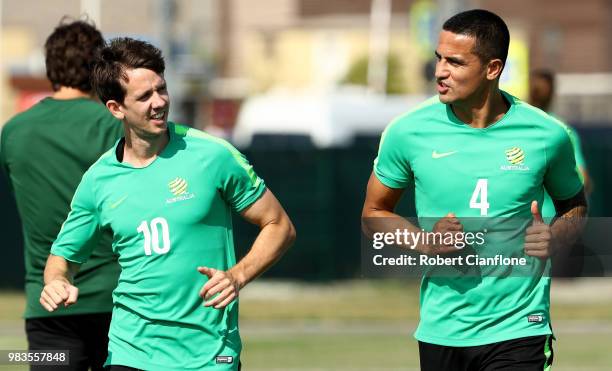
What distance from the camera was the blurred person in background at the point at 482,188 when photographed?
22.5 ft

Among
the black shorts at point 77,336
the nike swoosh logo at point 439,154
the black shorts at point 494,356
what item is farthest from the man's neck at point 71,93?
the black shorts at point 494,356

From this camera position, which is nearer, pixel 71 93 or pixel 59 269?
pixel 59 269

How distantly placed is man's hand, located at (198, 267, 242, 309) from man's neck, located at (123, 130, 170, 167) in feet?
2.08

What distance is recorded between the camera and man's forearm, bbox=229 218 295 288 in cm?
641

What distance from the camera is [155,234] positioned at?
21.5 feet

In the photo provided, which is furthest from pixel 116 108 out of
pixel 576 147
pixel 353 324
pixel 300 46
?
pixel 300 46

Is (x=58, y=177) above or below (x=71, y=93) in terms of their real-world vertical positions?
below

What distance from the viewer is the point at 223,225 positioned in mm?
6598

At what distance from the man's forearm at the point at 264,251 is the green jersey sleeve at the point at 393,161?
2.30ft

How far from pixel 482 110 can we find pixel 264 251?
4.11 ft

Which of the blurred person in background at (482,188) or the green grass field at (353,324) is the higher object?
the blurred person in background at (482,188)

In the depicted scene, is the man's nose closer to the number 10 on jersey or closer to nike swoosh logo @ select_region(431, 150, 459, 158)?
nike swoosh logo @ select_region(431, 150, 459, 158)

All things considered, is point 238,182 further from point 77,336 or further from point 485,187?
point 77,336

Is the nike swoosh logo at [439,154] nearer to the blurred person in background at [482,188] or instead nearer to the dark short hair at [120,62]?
the blurred person in background at [482,188]
